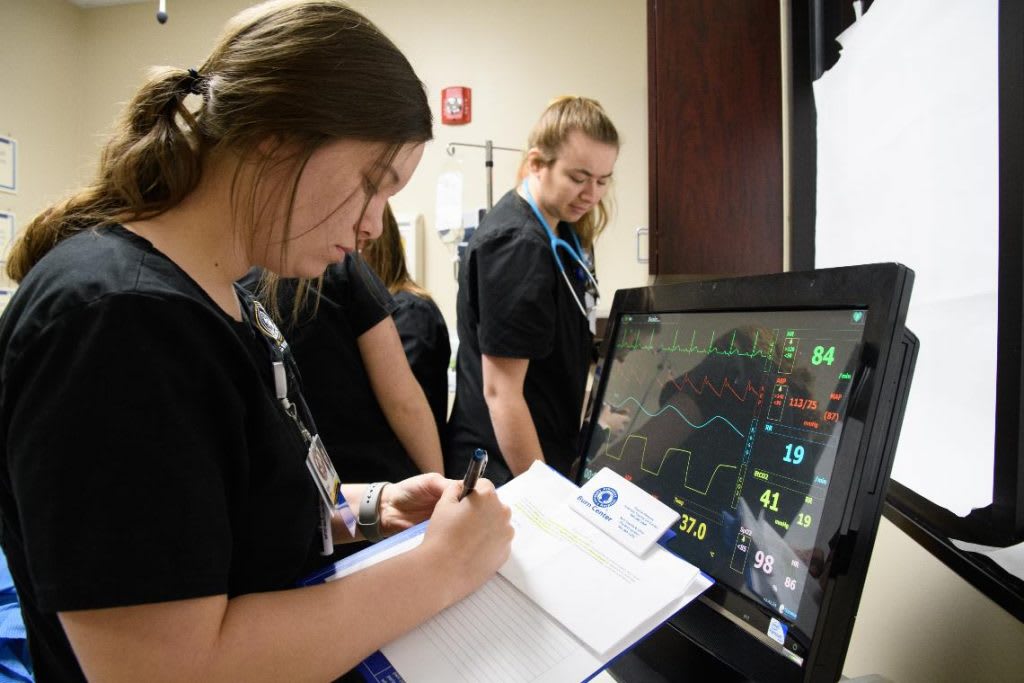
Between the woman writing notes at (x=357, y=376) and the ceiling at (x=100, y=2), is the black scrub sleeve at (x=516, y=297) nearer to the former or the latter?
the woman writing notes at (x=357, y=376)

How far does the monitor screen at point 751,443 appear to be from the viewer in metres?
0.48

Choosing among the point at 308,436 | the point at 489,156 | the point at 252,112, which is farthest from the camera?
the point at 489,156

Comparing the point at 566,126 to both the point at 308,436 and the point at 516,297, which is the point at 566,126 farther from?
the point at 308,436

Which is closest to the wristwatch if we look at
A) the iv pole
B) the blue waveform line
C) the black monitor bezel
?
the blue waveform line

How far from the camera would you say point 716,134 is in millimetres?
1458

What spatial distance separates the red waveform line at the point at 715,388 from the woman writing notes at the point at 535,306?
568 millimetres

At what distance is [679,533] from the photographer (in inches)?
24.1

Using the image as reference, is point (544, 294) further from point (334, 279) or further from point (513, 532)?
point (513, 532)

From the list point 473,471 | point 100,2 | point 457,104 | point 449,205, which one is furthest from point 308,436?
point 100,2

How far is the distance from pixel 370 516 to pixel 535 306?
21.7 inches

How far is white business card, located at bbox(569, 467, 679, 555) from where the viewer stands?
58cm

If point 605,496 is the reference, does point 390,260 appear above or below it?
above

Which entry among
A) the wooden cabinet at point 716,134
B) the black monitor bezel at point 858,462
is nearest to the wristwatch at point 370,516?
the black monitor bezel at point 858,462

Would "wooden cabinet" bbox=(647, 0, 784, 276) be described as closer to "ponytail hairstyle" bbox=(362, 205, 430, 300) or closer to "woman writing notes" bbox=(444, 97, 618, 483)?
"woman writing notes" bbox=(444, 97, 618, 483)
